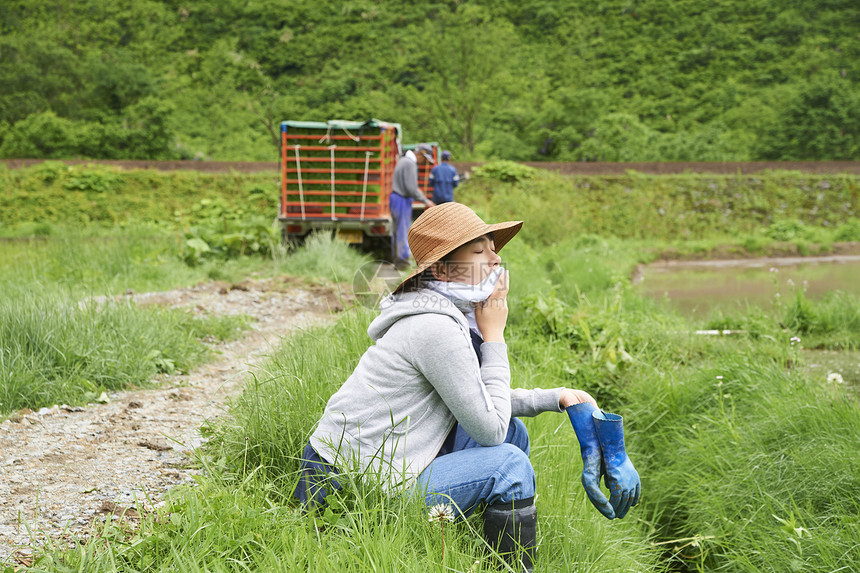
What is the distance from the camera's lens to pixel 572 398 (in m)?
2.25

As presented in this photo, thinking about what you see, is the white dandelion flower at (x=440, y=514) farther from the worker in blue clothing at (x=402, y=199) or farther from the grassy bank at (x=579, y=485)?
the worker in blue clothing at (x=402, y=199)

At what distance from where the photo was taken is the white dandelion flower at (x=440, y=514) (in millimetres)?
1976

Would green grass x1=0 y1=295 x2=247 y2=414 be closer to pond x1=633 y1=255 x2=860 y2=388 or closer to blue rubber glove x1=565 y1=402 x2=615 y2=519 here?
blue rubber glove x1=565 y1=402 x2=615 y2=519

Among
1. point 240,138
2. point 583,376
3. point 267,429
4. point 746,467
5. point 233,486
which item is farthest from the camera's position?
point 240,138

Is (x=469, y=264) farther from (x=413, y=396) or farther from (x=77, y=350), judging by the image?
(x=77, y=350)

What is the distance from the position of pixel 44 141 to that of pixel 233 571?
23.4m

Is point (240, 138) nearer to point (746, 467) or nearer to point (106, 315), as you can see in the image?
point (106, 315)

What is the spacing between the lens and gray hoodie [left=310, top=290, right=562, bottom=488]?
2008 millimetres

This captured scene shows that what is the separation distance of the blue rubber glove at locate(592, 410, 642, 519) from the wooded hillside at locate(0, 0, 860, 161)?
20693 millimetres

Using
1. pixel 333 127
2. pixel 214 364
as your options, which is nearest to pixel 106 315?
pixel 214 364

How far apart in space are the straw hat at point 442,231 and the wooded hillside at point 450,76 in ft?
67.7

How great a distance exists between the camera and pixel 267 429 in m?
2.68

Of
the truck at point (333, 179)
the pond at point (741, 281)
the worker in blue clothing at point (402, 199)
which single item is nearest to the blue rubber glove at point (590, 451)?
the pond at point (741, 281)

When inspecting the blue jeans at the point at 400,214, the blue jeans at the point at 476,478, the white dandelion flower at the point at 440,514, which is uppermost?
the blue jeans at the point at 476,478
